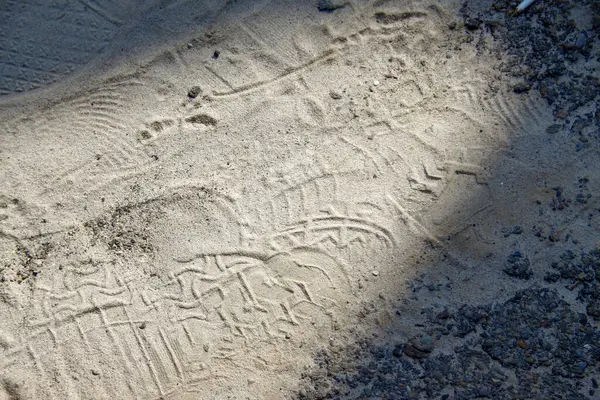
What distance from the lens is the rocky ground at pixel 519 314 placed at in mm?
2643

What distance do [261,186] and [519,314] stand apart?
4.14ft

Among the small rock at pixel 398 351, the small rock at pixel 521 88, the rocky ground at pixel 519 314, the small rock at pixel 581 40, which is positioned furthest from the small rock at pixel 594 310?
the small rock at pixel 581 40

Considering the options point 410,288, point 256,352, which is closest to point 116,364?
point 256,352

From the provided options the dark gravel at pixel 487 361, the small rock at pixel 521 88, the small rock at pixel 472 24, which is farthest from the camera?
the small rock at pixel 472 24

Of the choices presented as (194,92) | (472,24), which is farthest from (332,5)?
(194,92)

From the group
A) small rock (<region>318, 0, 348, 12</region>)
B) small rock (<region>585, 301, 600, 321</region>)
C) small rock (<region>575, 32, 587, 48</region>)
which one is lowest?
small rock (<region>585, 301, 600, 321</region>)

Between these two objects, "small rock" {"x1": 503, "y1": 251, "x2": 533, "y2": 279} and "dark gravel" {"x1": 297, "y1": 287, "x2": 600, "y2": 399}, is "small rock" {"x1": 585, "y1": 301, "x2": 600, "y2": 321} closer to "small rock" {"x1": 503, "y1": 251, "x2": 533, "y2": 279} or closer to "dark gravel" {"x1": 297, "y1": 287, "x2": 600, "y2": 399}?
"dark gravel" {"x1": 297, "y1": 287, "x2": 600, "y2": 399}

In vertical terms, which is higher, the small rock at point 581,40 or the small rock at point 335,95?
the small rock at point 335,95

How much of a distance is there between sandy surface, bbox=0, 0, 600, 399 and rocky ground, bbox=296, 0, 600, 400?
0.04 ft

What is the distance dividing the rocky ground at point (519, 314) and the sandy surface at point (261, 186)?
0.5 inches

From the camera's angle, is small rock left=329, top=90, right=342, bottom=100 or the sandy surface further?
small rock left=329, top=90, right=342, bottom=100

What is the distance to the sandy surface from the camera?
9.31ft

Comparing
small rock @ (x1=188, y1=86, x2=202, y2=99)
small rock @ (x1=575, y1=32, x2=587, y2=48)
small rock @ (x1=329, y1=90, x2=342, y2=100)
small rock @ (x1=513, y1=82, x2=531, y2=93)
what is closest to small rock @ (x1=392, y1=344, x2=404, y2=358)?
small rock @ (x1=329, y1=90, x2=342, y2=100)

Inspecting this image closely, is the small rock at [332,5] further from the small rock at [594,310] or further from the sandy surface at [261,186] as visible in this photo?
the small rock at [594,310]
